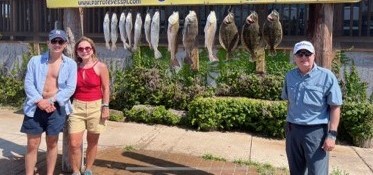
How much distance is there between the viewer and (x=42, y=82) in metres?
4.65

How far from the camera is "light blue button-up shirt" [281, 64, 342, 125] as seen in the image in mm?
4027

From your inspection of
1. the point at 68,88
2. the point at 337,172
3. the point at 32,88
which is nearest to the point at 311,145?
the point at 337,172

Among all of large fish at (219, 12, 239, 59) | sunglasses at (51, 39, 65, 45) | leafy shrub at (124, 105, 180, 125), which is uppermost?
large fish at (219, 12, 239, 59)

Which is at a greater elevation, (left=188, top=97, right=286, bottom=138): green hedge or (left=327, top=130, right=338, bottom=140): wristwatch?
(left=327, top=130, right=338, bottom=140): wristwatch

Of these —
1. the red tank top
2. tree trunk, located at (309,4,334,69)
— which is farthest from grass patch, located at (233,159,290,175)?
the red tank top

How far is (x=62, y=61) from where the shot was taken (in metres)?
4.75

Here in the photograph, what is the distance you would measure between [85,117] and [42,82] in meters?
0.59

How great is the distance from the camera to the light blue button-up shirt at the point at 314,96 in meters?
4.03

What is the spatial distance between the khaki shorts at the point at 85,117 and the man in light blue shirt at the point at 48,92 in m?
0.10

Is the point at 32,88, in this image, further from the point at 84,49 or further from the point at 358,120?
the point at 358,120

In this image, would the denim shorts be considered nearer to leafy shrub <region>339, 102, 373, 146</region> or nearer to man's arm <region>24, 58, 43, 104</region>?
→ man's arm <region>24, 58, 43, 104</region>

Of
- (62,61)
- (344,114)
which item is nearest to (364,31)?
(344,114)

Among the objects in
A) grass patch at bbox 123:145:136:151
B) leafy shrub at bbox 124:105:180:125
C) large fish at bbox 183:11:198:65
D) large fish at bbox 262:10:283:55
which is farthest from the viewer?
leafy shrub at bbox 124:105:180:125

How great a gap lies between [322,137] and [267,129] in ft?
14.7
